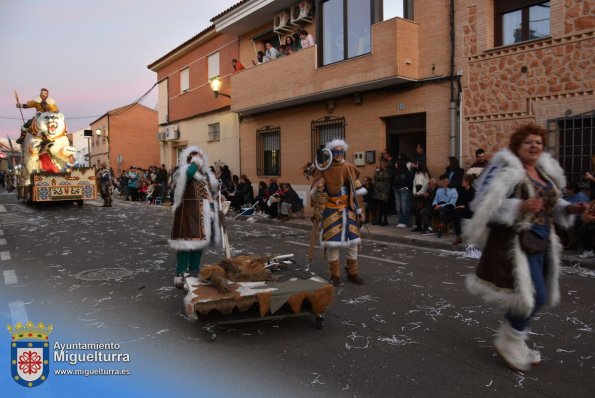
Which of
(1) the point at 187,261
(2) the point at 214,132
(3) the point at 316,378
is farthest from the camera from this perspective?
(2) the point at 214,132

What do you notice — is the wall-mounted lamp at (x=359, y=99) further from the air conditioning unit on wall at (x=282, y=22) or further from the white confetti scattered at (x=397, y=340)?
the white confetti scattered at (x=397, y=340)

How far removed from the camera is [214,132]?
23109 millimetres

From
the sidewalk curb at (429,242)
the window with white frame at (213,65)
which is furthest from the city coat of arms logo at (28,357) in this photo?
the window with white frame at (213,65)

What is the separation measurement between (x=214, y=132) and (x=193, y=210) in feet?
55.8

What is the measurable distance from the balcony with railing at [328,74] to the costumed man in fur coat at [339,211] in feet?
21.8

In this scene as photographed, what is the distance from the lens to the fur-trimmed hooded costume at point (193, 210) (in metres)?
6.54

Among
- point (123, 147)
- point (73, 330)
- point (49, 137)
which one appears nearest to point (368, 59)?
point (73, 330)

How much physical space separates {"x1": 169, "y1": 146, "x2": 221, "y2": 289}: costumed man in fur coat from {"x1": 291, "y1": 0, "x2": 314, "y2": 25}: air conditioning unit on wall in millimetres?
11109

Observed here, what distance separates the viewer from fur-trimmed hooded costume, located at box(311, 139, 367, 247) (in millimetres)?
6574

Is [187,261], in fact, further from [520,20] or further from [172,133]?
[172,133]

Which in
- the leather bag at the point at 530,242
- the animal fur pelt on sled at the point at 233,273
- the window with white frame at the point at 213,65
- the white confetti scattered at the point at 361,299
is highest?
the window with white frame at the point at 213,65

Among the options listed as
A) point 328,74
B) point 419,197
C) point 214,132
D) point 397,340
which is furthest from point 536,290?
point 214,132

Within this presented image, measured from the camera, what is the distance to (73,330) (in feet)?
16.0

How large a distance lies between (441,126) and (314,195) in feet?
22.8
